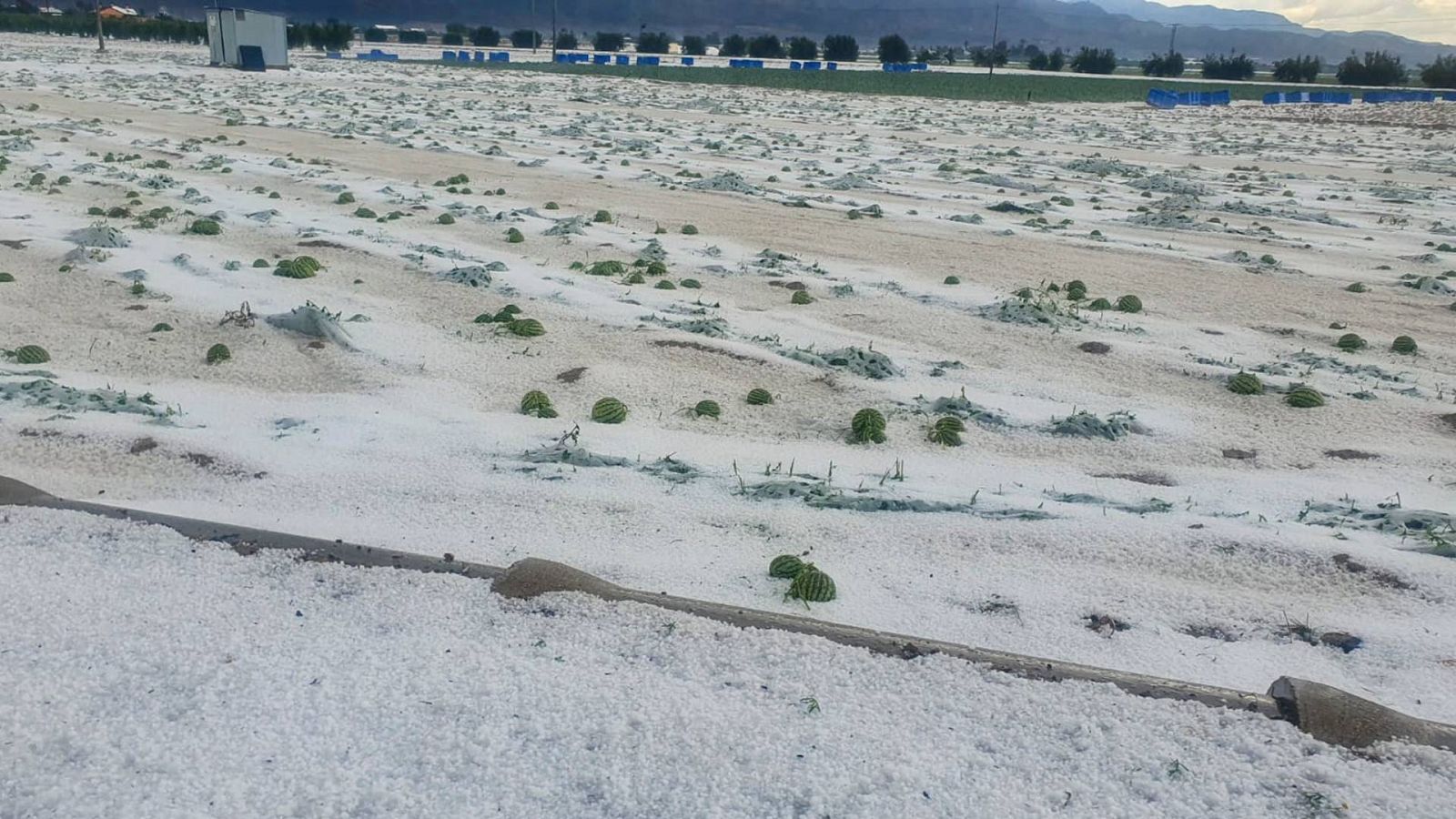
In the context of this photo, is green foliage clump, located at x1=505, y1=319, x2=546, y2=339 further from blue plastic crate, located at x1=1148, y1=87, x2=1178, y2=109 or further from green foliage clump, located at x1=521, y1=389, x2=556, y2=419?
blue plastic crate, located at x1=1148, y1=87, x2=1178, y2=109

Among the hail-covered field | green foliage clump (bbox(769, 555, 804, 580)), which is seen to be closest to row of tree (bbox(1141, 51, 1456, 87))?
the hail-covered field

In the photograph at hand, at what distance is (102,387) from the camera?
245 inches

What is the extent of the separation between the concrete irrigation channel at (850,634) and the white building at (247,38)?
4558 cm

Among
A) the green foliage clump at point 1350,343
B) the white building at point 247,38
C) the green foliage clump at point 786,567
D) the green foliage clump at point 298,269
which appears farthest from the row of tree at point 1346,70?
the green foliage clump at point 786,567

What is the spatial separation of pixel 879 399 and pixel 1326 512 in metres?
2.39

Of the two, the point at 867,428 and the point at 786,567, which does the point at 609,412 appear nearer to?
the point at 867,428

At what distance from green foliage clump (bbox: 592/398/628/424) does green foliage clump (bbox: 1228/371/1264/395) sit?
146 inches

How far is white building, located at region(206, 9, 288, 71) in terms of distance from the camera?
44.8 meters

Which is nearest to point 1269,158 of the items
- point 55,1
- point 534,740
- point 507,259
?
point 507,259

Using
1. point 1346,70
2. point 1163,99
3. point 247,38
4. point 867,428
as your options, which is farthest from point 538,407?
point 1346,70

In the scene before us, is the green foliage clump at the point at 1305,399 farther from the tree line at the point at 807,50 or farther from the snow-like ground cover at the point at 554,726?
the tree line at the point at 807,50

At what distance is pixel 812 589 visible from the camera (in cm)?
408

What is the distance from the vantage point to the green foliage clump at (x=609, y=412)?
6066mm

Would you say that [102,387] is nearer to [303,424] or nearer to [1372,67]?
[303,424]
